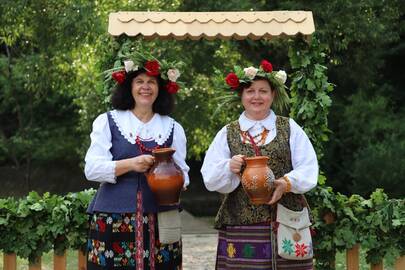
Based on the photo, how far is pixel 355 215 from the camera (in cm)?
469

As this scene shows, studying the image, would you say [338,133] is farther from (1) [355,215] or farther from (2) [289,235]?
(2) [289,235]

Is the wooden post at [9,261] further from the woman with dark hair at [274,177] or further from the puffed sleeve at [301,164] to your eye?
the puffed sleeve at [301,164]

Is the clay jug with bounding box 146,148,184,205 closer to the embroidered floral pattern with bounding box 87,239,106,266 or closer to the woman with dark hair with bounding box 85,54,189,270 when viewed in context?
the woman with dark hair with bounding box 85,54,189,270

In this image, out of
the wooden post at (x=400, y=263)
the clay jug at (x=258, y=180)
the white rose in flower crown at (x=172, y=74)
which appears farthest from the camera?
the wooden post at (x=400, y=263)

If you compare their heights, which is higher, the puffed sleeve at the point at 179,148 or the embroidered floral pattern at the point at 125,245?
the puffed sleeve at the point at 179,148

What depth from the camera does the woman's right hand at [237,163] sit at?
146 inches

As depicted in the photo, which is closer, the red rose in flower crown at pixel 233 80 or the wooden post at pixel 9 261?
the red rose in flower crown at pixel 233 80

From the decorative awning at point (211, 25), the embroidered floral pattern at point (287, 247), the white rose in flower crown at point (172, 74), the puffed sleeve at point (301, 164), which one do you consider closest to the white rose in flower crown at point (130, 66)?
the white rose in flower crown at point (172, 74)

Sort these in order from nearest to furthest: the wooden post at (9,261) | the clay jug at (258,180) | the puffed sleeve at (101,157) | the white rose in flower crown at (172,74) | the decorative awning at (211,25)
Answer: the clay jug at (258,180), the puffed sleeve at (101,157), the white rose in flower crown at (172,74), the decorative awning at (211,25), the wooden post at (9,261)

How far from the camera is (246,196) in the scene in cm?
385

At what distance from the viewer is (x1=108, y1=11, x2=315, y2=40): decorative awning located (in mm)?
4438

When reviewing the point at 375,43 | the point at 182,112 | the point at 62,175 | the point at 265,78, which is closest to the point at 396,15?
the point at 375,43

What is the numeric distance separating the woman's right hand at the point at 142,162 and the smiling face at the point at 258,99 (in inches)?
22.2

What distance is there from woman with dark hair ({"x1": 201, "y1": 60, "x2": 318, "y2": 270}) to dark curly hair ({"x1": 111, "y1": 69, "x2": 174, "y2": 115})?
0.34m
